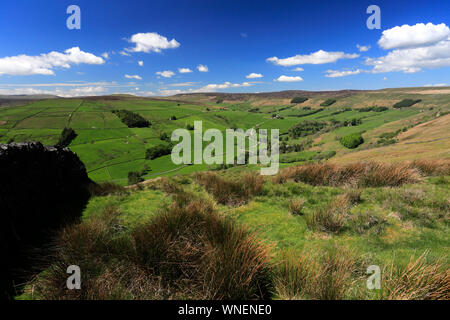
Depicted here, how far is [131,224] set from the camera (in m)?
5.46

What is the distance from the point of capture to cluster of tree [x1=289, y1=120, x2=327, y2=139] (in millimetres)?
110375

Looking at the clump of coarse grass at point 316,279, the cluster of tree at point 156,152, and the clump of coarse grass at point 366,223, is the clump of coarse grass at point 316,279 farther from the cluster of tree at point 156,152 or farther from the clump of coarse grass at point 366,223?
the cluster of tree at point 156,152

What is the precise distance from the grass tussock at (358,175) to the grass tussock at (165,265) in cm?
646

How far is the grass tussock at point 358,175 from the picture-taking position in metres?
7.50

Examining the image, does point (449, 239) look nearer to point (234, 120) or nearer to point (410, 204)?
point (410, 204)

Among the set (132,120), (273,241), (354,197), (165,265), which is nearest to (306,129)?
(132,120)

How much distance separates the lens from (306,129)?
119188mm

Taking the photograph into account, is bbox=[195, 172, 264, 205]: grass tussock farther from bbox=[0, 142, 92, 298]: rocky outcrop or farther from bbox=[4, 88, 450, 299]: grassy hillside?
bbox=[0, 142, 92, 298]: rocky outcrop

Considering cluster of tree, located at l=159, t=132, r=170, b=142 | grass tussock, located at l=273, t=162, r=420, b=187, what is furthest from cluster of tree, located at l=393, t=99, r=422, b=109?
grass tussock, located at l=273, t=162, r=420, b=187

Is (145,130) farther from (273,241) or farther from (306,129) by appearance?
(273,241)

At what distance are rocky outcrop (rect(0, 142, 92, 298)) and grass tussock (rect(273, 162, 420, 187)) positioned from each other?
27.3 feet

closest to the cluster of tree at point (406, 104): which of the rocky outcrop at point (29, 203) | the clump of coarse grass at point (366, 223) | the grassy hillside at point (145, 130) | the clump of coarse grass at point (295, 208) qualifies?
the grassy hillside at point (145, 130)

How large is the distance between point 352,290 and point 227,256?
186cm

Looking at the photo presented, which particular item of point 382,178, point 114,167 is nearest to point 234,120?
point 114,167
